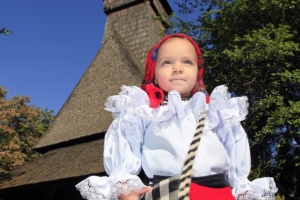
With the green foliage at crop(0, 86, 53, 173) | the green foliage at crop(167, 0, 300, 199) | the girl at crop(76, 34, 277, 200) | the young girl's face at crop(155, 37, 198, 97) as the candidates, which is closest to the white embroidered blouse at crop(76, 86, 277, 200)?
the girl at crop(76, 34, 277, 200)

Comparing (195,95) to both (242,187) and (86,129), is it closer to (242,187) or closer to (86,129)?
(242,187)

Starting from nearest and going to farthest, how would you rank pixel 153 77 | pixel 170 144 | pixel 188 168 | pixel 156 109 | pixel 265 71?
pixel 188 168 → pixel 170 144 → pixel 156 109 → pixel 153 77 → pixel 265 71

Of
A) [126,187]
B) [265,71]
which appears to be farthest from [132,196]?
[265,71]

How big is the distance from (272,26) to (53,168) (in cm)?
680

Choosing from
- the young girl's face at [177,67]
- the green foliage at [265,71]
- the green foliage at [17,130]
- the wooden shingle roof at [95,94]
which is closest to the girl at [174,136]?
the young girl's face at [177,67]

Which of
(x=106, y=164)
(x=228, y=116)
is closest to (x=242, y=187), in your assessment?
(x=228, y=116)

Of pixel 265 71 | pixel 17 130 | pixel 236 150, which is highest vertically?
pixel 17 130

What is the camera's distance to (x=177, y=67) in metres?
2.21

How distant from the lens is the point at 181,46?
227 centimetres

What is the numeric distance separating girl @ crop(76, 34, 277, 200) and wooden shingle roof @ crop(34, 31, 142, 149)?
9648 mm

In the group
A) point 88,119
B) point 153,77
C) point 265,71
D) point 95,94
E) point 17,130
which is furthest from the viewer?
point 17,130

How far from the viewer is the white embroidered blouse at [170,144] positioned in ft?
6.43

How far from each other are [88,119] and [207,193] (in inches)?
443

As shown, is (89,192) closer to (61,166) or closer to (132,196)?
(132,196)
